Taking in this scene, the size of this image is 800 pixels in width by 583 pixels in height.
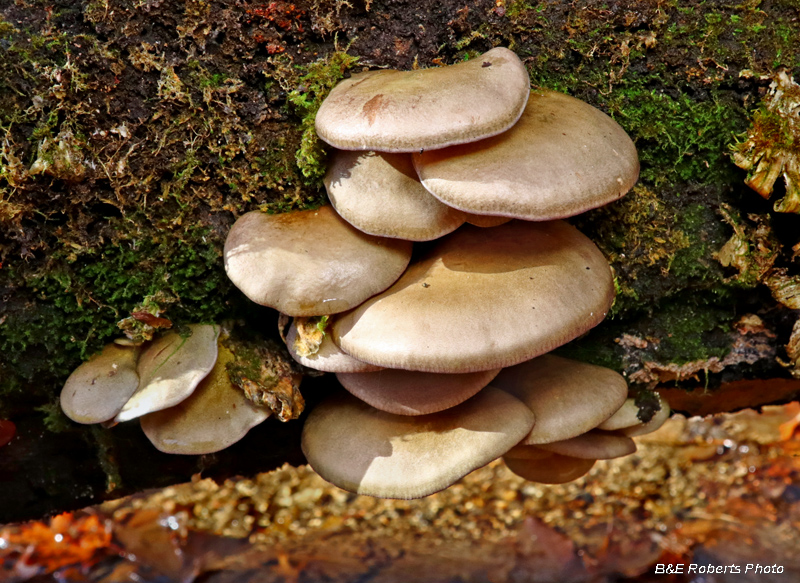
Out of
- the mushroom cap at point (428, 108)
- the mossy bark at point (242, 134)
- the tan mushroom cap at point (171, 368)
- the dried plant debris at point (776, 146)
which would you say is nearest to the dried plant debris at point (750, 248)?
the mossy bark at point (242, 134)

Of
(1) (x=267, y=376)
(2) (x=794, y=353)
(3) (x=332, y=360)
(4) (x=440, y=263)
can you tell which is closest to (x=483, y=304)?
(4) (x=440, y=263)

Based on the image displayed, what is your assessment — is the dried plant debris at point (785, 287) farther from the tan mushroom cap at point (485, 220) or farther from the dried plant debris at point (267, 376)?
the dried plant debris at point (267, 376)

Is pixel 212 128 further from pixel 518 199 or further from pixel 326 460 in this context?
pixel 326 460

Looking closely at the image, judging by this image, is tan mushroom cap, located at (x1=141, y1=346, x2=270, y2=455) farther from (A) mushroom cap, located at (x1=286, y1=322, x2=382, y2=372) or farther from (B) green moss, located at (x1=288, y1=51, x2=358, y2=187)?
(B) green moss, located at (x1=288, y1=51, x2=358, y2=187)

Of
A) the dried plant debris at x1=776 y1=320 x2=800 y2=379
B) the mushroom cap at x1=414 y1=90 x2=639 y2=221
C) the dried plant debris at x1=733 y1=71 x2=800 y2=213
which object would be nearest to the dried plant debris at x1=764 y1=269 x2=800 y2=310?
the dried plant debris at x1=776 y1=320 x2=800 y2=379

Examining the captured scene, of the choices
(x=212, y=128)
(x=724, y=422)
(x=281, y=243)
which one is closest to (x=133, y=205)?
(x=212, y=128)
